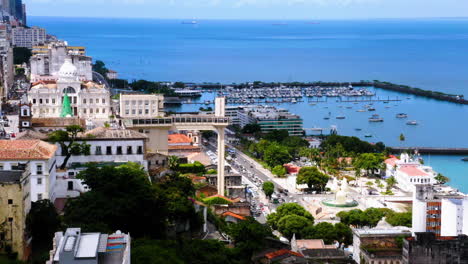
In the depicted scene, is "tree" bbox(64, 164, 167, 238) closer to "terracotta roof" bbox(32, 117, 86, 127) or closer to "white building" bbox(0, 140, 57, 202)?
"white building" bbox(0, 140, 57, 202)

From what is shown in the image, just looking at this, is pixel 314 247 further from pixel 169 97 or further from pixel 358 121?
pixel 169 97

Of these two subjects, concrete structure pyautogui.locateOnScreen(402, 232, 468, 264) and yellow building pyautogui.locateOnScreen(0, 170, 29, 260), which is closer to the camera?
yellow building pyautogui.locateOnScreen(0, 170, 29, 260)

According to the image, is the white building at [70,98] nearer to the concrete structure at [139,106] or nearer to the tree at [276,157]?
the concrete structure at [139,106]

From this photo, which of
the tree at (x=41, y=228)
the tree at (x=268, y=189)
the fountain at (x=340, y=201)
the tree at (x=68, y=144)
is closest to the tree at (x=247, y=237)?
the tree at (x=68, y=144)

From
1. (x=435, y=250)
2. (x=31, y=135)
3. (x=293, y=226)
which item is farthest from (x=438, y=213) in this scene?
(x=31, y=135)

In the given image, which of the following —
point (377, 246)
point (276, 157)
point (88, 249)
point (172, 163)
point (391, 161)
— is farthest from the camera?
point (276, 157)

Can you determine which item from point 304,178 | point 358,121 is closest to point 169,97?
point 358,121

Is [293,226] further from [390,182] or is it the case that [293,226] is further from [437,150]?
[437,150]

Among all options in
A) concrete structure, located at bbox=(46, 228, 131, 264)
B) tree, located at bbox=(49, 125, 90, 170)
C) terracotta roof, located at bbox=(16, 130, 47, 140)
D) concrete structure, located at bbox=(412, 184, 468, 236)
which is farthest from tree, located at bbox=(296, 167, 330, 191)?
concrete structure, located at bbox=(46, 228, 131, 264)
